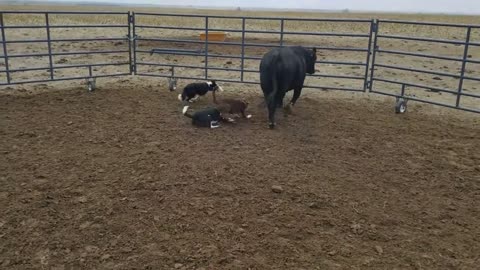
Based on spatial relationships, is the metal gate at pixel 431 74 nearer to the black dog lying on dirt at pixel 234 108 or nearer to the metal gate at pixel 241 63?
the metal gate at pixel 241 63

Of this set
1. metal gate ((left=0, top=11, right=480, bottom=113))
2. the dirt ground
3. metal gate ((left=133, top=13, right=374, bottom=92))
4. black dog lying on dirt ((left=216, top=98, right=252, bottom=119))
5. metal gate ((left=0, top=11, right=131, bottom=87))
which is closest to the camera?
the dirt ground

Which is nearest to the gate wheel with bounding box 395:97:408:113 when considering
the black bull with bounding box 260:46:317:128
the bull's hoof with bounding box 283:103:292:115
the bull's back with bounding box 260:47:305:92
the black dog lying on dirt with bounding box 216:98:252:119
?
the bull's hoof with bounding box 283:103:292:115

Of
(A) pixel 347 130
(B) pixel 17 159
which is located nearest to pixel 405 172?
(A) pixel 347 130

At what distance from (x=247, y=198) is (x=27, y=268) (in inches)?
77.1

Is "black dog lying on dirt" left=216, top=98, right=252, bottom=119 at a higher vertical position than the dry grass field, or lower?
higher

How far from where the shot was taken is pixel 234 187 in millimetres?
4293

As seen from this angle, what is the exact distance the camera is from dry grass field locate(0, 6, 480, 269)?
128 inches

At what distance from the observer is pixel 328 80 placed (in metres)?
10.1

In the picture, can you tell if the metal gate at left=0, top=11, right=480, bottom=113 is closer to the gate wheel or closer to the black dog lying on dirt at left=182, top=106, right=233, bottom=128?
the gate wheel

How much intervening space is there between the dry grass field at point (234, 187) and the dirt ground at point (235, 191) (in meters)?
0.02

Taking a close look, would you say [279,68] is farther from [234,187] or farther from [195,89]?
[234,187]

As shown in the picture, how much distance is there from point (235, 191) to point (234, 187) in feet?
0.30

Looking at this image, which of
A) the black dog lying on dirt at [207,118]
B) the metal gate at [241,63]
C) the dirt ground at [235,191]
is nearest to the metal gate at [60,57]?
the metal gate at [241,63]

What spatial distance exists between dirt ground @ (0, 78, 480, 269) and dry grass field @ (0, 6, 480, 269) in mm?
16
